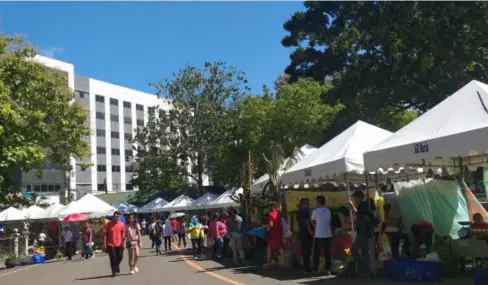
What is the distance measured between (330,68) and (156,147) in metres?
23.0

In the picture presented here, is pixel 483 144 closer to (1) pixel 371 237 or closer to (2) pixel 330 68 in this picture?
(1) pixel 371 237

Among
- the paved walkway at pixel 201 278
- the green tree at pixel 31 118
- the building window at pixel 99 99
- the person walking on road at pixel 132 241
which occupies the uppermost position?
the building window at pixel 99 99

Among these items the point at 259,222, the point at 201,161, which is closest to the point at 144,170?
the point at 201,161

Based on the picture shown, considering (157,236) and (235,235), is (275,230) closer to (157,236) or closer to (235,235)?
(235,235)

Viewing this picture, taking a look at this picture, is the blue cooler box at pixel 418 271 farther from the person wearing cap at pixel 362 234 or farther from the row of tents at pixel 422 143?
the row of tents at pixel 422 143

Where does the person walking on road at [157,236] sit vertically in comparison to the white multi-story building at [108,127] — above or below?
below

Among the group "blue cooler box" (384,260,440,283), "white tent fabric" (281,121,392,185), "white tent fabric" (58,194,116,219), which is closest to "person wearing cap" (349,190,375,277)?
"blue cooler box" (384,260,440,283)

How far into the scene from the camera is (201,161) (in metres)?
51.2

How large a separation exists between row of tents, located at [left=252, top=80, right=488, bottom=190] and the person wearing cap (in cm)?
75

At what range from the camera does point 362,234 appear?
1012 cm

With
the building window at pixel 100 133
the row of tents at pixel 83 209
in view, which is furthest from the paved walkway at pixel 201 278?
the building window at pixel 100 133

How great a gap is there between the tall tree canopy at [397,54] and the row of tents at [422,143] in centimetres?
1348

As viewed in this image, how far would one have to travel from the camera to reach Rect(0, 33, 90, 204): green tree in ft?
45.2

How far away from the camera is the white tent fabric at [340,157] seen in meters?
11.3
